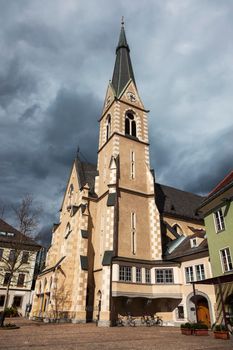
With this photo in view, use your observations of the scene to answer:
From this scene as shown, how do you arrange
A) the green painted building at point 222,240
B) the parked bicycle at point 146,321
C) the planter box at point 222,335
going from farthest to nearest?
the parked bicycle at point 146,321 → the green painted building at point 222,240 → the planter box at point 222,335

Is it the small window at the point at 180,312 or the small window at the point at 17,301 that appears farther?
the small window at the point at 17,301

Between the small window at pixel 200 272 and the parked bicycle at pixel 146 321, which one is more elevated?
the small window at pixel 200 272

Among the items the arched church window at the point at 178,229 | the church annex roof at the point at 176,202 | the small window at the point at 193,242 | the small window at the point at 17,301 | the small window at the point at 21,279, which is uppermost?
the church annex roof at the point at 176,202

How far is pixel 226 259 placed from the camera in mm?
18438

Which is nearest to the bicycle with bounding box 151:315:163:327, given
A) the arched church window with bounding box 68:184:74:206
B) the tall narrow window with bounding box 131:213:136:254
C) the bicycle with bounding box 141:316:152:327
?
the bicycle with bounding box 141:316:152:327

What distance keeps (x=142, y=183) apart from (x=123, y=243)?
26.0 ft

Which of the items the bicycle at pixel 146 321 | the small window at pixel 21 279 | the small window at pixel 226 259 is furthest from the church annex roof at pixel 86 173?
the small window at pixel 21 279

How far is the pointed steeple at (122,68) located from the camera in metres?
38.5

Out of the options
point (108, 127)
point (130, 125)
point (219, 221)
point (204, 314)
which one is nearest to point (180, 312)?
point (204, 314)

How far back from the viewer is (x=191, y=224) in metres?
34.3

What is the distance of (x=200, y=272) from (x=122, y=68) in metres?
32.2

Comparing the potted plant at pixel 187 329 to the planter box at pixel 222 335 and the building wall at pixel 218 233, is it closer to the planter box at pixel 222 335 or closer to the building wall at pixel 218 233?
the planter box at pixel 222 335

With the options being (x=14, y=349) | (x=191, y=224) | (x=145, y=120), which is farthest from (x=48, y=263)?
(x=14, y=349)

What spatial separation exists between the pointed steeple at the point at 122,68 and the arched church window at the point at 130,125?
144 inches
